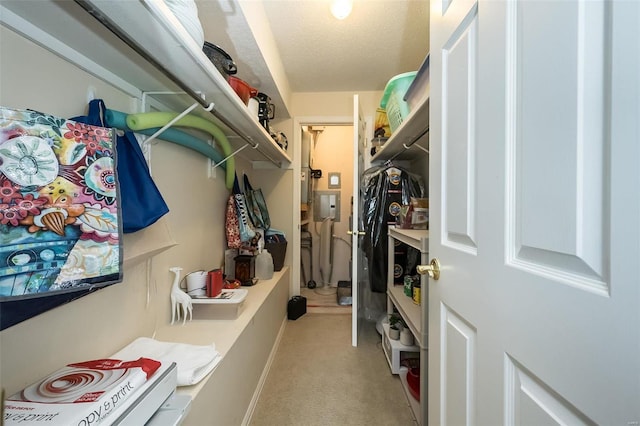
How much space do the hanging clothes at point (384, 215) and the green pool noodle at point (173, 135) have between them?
1.23 m

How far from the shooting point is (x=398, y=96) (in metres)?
1.58

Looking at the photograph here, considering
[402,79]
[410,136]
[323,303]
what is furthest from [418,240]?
[323,303]

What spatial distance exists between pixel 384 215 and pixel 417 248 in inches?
29.5

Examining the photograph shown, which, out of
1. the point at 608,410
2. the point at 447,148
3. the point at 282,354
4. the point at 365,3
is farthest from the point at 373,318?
the point at 365,3

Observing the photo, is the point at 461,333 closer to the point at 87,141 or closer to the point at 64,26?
the point at 87,141

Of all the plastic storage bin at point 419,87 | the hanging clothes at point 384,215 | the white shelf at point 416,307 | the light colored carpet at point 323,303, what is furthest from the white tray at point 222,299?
the light colored carpet at point 323,303

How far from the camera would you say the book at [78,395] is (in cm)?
47

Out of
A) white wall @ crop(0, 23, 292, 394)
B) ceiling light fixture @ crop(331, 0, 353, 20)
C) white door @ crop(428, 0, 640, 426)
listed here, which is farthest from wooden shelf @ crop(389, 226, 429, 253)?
ceiling light fixture @ crop(331, 0, 353, 20)

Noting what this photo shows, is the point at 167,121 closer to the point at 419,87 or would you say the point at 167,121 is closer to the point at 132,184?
the point at 132,184

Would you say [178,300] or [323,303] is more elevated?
[178,300]

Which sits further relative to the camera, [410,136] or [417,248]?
[410,136]

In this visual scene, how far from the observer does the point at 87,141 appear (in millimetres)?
592

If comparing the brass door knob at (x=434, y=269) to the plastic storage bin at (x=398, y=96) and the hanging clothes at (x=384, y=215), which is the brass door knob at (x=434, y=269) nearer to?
the plastic storage bin at (x=398, y=96)

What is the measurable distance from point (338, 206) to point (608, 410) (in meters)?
3.24
